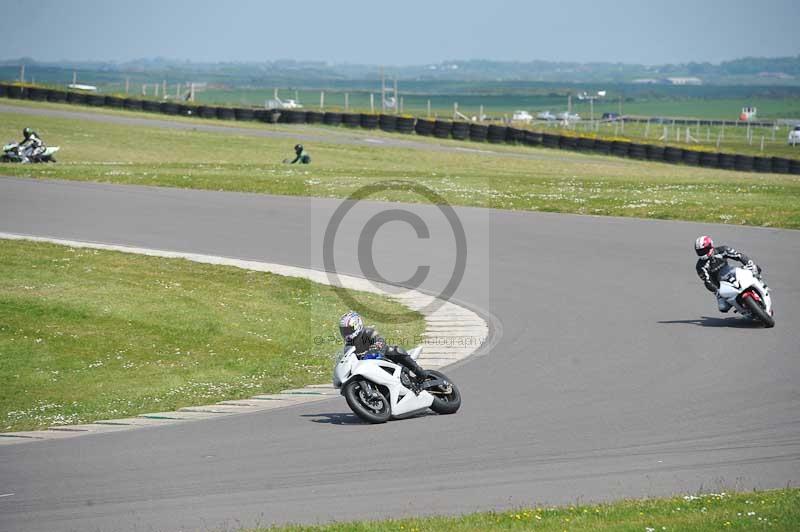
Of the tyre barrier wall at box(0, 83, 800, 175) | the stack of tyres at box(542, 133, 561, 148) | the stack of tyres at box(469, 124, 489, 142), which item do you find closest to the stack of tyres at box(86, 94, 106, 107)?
the tyre barrier wall at box(0, 83, 800, 175)

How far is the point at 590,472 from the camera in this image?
10.7 meters

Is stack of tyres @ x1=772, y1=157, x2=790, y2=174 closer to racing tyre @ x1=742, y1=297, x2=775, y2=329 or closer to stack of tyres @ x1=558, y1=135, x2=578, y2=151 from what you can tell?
stack of tyres @ x1=558, y1=135, x2=578, y2=151

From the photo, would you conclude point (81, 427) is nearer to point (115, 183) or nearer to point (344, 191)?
point (344, 191)

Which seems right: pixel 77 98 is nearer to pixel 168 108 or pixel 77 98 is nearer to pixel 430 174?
pixel 168 108

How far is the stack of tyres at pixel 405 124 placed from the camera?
65.2m

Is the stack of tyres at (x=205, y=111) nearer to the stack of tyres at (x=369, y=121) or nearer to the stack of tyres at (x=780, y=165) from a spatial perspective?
the stack of tyres at (x=369, y=121)

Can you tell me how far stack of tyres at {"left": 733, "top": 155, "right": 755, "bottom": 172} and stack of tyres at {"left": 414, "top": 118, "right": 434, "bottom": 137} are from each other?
1811 cm

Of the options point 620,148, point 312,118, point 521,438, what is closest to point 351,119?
point 312,118

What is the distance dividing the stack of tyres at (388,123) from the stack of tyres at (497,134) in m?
5.75

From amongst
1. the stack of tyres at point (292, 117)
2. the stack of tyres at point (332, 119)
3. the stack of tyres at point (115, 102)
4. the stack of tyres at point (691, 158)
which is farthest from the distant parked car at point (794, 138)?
the stack of tyres at point (115, 102)

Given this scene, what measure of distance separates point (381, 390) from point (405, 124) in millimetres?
53117

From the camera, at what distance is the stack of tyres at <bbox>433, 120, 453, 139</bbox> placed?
64.1 metres

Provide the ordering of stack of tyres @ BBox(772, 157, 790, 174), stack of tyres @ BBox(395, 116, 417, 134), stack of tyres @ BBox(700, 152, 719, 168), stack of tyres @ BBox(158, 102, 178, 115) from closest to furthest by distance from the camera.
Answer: stack of tyres @ BBox(772, 157, 790, 174) < stack of tyres @ BBox(700, 152, 719, 168) < stack of tyres @ BBox(395, 116, 417, 134) < stack of tyres @ BBox(158, 102, 178, 115)


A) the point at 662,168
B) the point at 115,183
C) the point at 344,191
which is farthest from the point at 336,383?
the point at 662,168
